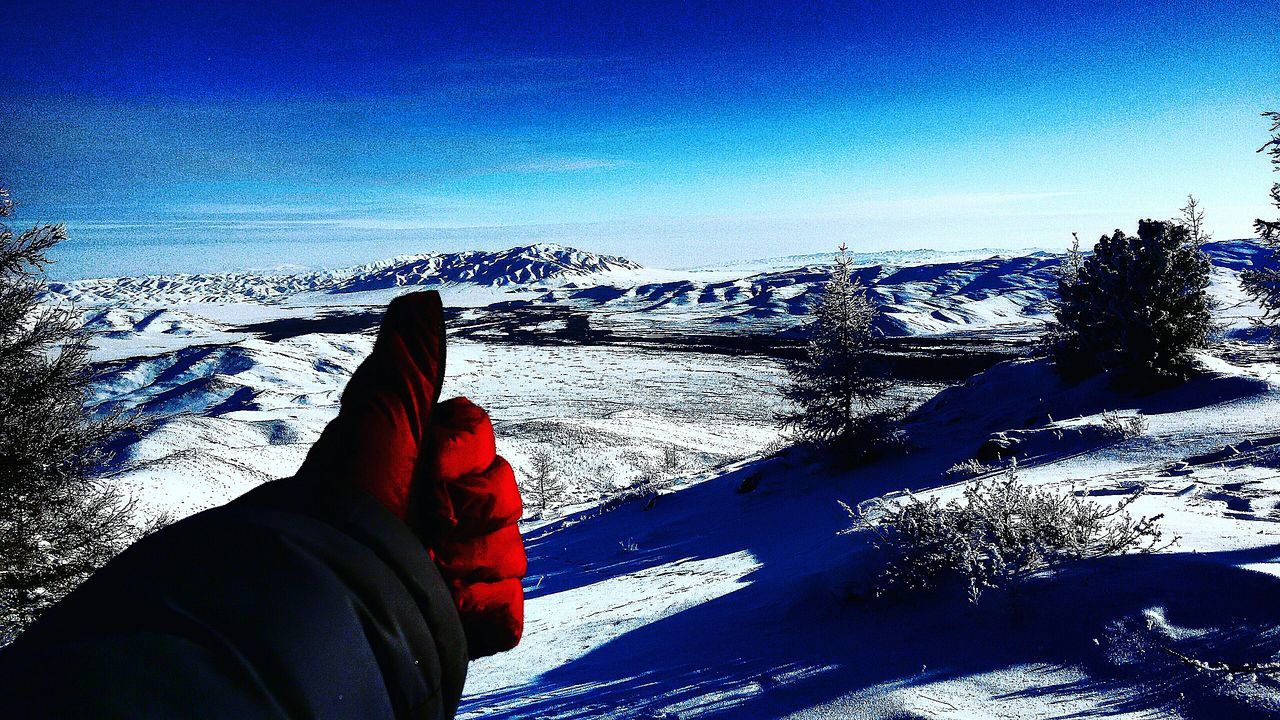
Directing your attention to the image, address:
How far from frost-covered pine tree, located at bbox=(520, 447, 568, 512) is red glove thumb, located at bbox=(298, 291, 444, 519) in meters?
19.3

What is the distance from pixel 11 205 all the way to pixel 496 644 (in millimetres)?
8941

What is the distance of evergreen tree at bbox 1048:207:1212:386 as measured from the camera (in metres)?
16.3

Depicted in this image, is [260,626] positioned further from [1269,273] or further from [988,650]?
[1269,273]

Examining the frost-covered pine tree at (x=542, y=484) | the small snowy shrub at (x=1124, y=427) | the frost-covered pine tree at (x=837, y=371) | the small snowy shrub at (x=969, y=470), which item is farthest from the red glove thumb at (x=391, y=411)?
the frost-covered pine tree at (x=542, y=484)

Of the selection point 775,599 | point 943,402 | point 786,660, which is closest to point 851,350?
point 943,402

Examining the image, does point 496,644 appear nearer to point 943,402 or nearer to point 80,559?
point 80,559

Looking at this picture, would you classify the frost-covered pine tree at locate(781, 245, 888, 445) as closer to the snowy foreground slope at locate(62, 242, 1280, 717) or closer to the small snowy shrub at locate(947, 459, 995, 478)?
the snowy foreground slope at locate(62, 242, 1280, 717)

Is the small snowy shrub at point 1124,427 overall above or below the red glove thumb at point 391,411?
below

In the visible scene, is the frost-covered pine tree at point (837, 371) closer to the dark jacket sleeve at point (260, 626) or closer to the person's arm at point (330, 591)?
the person's arm at point (330, 591)

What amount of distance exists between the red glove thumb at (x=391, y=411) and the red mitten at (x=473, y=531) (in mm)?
56

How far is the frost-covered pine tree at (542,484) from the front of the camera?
22188mm

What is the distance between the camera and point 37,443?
6.44 metres

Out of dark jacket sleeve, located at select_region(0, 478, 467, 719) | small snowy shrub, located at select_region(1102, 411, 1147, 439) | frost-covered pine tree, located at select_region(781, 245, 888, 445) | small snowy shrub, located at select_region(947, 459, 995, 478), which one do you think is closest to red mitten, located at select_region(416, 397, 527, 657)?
dark jacket sleeve, located at select_region(0, 478, 467, 719)

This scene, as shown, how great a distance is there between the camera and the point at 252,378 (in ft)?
172
